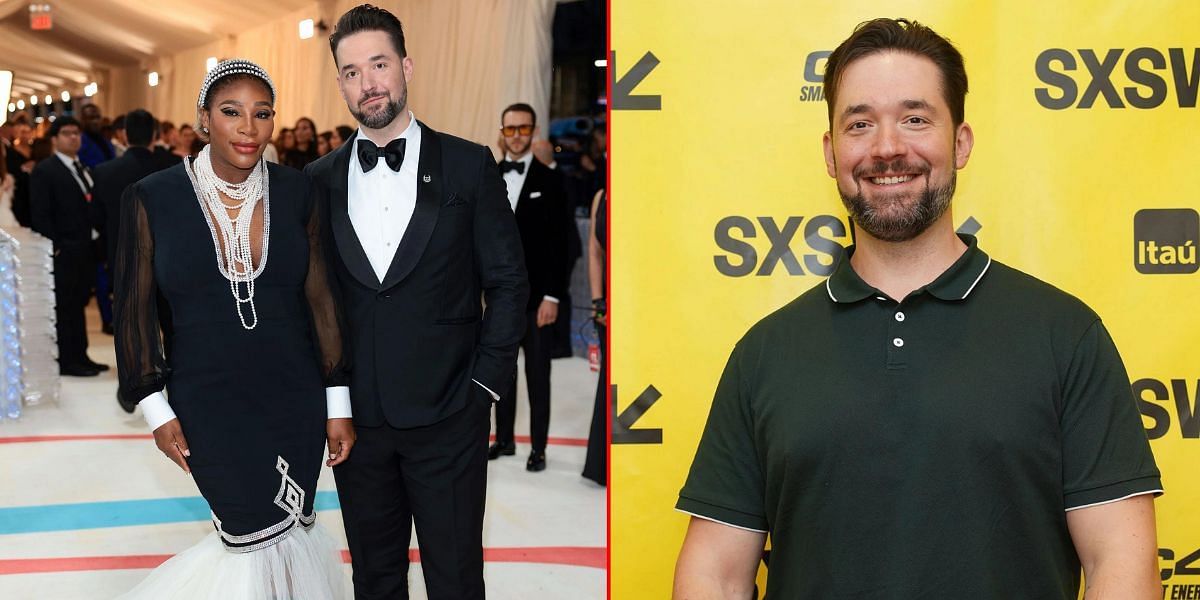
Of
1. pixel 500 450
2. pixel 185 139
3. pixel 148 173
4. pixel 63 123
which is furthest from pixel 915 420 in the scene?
pixel 185 139

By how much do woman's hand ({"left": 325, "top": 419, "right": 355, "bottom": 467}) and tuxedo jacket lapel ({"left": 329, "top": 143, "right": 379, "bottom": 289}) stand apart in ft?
1.06

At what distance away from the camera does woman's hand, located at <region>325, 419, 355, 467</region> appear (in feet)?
8.75

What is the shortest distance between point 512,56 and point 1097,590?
354 inches

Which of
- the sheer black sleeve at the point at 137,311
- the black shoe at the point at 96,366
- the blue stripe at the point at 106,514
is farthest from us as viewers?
the black shoe at the point at 96,366

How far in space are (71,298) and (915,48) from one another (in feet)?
24.7

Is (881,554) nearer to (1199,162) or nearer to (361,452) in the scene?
(1199,162)

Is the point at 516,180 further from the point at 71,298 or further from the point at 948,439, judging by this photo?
the point at 71,298

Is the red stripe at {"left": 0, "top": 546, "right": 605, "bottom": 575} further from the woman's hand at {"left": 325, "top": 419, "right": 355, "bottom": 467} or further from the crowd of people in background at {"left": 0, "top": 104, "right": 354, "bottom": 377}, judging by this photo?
the crowd of people in background at {"left": 0, "top": 104, "right": 354, "bottom": 377}

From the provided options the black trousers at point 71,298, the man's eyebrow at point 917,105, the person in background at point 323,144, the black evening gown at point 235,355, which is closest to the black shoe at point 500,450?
the black evening gown at point 235,355

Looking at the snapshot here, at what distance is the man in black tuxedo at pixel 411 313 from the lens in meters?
2.63

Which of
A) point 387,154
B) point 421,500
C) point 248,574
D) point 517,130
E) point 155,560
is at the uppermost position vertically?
point 517,130

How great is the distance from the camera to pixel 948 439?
1595 millimetres

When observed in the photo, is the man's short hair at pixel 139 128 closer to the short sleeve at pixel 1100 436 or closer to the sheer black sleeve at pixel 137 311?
the sheer black sleeve at pixel 137 311

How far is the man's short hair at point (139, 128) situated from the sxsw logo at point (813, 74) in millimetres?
5668
